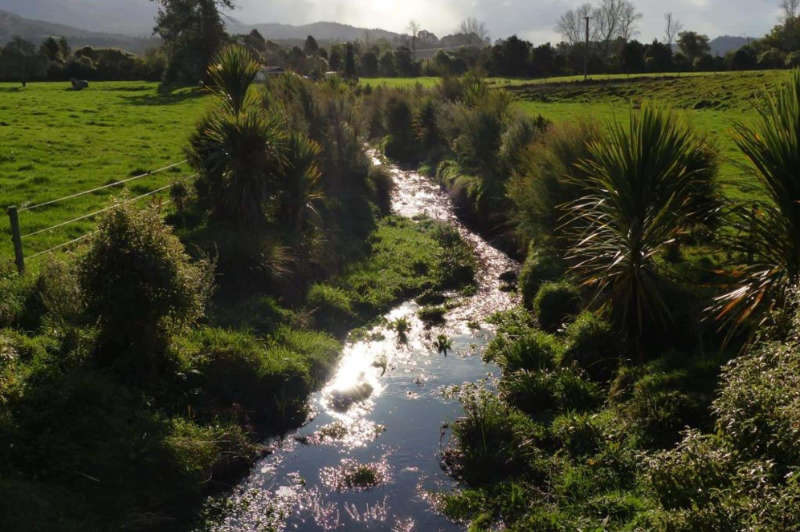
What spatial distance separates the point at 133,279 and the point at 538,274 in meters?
8.87

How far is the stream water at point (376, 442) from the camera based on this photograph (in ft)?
27.1

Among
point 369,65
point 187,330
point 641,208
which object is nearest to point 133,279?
point 187,330

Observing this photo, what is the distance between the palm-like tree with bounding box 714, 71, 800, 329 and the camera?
7.58m

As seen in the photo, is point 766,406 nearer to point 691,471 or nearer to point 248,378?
point 691,471

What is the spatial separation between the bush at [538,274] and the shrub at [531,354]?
102 inches

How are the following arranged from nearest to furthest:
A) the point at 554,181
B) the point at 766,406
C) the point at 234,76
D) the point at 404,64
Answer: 1. the point at 766,406
2. the point at 554,181
3. the point at 234,76
4. the point at 404,64

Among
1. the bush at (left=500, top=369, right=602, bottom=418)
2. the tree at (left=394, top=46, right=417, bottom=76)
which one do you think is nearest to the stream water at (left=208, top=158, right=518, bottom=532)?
the bush at (left=500, top=369, right=602, bottom=418)

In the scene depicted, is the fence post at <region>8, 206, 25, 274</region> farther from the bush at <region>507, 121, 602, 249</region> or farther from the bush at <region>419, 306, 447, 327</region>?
the bush at <region>507, 121, 602, 249</region>

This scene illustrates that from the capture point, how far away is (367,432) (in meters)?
10.2

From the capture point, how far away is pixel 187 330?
1027 cm

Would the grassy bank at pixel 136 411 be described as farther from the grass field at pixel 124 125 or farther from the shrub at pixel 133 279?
the grass field at pixel 124 125

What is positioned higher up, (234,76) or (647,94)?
(647,94)

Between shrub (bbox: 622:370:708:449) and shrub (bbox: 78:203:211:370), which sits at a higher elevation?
shrub (bbox: 78:203:211:370)

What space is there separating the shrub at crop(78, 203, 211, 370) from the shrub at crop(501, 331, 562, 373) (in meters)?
5.68
